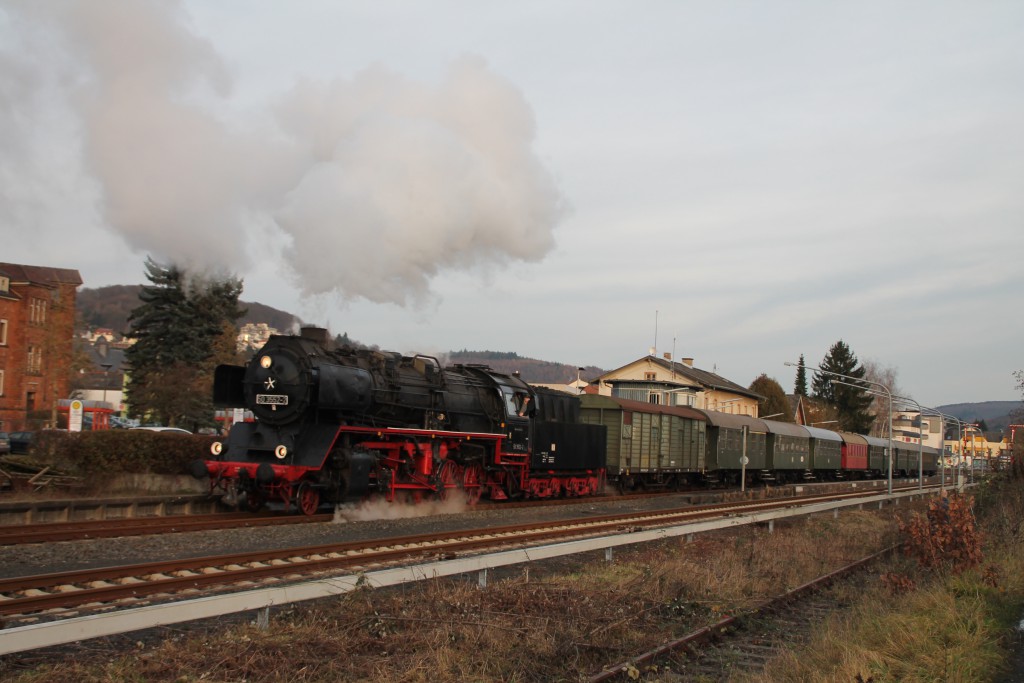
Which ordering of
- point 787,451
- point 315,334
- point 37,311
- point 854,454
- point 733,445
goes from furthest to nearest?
1. point 854,454
2. point 37,311
3. point 787,451
4. point 733,445
5. point 315,334

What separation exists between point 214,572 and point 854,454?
1996 inches

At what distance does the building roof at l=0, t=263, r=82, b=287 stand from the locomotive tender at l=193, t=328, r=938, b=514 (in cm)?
3078

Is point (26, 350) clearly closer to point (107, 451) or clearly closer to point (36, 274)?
point (36, 274)

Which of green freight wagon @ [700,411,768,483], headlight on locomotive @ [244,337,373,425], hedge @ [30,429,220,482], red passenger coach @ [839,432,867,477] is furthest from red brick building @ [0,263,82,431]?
red passenger coach @ [839,432,867,477]

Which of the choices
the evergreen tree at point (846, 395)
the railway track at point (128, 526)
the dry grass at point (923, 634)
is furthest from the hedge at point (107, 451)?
the evergreen tree at point (846, 395)

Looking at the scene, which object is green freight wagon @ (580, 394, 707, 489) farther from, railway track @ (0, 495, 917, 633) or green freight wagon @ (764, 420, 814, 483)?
railway track @ (0, 495, 917, 633)

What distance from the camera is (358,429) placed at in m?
15.8

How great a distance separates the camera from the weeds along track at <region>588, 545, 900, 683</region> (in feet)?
23.4

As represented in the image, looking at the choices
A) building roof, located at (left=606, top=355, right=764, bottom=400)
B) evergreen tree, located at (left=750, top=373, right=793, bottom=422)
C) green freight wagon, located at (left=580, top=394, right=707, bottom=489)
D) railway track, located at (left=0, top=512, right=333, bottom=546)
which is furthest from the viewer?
evergreen tree, located at (left=750, top=373, right=793, bottom=422)

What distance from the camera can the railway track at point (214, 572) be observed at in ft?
25.6

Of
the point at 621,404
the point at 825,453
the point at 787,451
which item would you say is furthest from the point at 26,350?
the point at 825,453

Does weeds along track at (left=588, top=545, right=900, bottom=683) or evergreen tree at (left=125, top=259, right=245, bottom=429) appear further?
evergreen tree at (left=125, top=259, right=245, bottom=429)

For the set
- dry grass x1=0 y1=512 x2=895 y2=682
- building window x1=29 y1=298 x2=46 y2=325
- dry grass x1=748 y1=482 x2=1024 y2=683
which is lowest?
dry grass x1=748 y1=482 x2=1024 y2=683

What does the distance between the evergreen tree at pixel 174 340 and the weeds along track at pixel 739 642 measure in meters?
32.4
